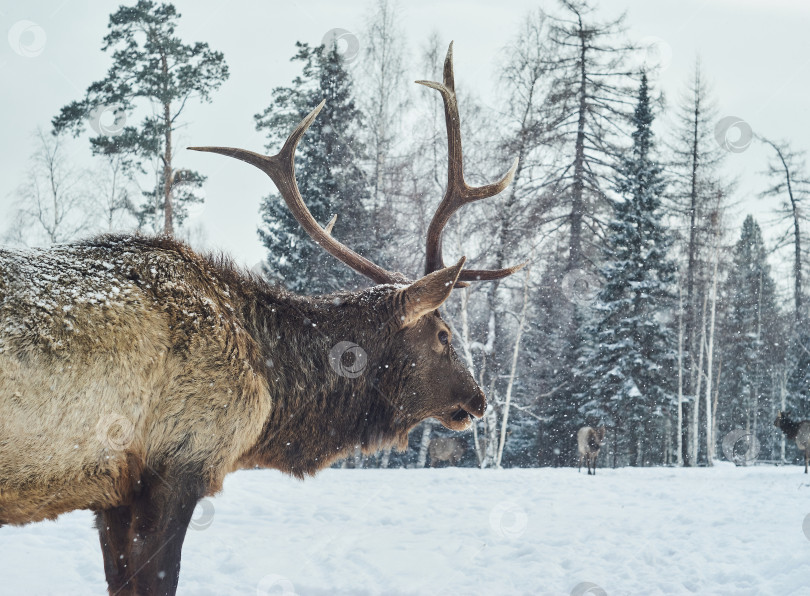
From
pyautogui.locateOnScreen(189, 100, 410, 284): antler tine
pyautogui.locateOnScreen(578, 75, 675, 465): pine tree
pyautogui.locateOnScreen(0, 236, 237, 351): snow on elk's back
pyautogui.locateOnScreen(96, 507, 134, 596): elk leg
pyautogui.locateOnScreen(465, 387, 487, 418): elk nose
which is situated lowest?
pyautogui.locateOnScreen(96, 507, 134, 596): elk leg

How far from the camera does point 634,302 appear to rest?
2067 centimetres

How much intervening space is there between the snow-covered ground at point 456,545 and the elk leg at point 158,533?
6.05ft

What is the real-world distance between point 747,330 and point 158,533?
35474 mm

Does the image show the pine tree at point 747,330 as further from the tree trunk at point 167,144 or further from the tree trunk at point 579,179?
the tree trunk at point 167,144

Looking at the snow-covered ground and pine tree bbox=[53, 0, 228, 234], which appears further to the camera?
pine tree bbox=[53, 0, 228, 234]

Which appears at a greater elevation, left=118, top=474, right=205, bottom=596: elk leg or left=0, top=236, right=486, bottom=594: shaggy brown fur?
left=0, top=236, right=486, bottom=594: shaggy brown fur

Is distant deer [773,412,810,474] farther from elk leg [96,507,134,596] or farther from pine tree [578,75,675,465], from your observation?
elk leg [96,507,134,596]

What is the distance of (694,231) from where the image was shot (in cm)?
2328

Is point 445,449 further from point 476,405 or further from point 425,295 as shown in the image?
point 425,295

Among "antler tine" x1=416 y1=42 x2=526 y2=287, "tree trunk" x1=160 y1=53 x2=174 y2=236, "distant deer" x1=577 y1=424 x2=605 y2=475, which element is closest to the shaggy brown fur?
"antler tine" x1=416 y1=42 x2=526 y2=287

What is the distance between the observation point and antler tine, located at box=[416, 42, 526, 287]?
4.10 m

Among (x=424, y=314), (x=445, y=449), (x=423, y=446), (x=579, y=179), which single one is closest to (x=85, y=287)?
(x=424, y=314)

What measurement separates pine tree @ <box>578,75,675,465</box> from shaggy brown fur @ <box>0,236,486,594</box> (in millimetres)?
18023

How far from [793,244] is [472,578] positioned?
2590cm
